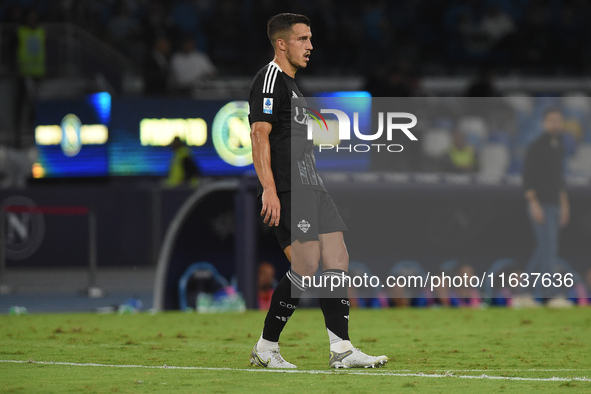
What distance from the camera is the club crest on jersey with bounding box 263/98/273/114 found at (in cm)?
627

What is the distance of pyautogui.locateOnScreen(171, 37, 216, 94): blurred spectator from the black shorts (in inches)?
468

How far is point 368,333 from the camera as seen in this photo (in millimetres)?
8906

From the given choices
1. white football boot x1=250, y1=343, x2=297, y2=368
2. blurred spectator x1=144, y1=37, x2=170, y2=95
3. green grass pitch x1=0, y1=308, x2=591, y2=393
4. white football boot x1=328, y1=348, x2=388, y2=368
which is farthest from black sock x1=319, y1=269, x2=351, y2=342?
blurred spectator x1=144, y1=37, x2=170, y2=95

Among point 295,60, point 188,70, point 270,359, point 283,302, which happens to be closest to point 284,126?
point 295,60

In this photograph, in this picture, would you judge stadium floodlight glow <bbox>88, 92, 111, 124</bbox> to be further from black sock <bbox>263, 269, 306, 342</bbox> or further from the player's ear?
black sock <bbox>263, 269, 306, 342</bbox>

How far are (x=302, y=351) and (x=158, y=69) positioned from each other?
35.5 feet

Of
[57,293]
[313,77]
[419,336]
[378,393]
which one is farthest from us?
[313,77]

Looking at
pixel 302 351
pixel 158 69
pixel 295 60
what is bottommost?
pixel 302 351

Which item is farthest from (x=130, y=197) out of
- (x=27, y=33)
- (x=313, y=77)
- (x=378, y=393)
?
(x=378, y=393)

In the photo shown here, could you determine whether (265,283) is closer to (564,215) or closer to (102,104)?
(564,215)

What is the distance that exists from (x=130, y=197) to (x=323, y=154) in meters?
7.69

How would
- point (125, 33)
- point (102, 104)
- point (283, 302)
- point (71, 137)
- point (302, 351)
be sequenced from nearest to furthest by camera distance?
point (283, 302) < point (302, 351) < point (102, 104) < point (71, 137) < point (125, 33)

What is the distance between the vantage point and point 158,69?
17.7 metres

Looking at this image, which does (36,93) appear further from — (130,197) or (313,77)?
(313,77)
